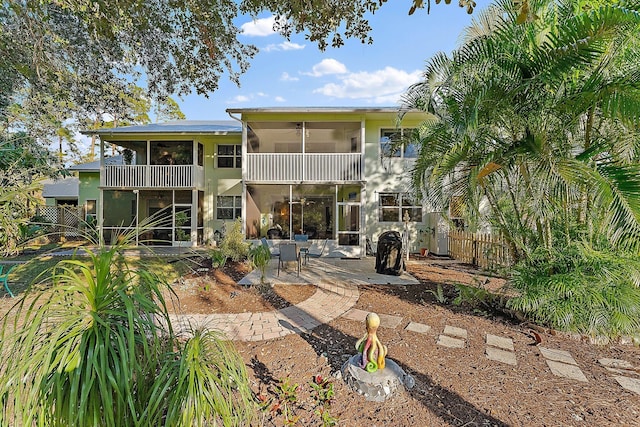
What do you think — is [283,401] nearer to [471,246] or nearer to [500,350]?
[500,350]

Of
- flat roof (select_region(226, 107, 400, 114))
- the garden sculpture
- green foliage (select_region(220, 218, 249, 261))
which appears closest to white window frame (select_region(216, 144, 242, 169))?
flat roof (select_region(226, 107, 400, 114))

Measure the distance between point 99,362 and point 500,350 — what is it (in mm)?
4293

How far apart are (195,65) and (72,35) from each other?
4.10 metres

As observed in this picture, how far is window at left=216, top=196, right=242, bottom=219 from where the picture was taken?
15320mm

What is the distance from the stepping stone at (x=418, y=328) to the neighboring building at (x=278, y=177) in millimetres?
7565

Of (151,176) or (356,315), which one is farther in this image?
(151,176)

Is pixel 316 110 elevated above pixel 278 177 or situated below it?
above

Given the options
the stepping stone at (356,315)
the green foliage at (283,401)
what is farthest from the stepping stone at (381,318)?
the green foliage at (283,401)

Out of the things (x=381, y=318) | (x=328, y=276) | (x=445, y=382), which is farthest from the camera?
(x=328, y=276)

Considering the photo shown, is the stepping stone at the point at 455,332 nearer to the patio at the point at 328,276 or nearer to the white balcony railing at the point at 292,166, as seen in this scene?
the patio at the point at 328,276

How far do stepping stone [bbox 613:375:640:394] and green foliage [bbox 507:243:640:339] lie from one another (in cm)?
104

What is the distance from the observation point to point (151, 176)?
47.9 ft

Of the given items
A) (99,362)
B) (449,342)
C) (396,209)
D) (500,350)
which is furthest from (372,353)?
(396,209)

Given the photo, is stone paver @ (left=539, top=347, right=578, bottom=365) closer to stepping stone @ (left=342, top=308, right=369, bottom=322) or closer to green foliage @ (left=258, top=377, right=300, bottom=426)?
stepping stone @ (left=342, top=308, right=369, bottom=322)
